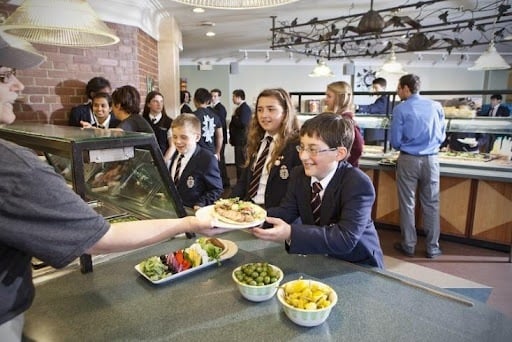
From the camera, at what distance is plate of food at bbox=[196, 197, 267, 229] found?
1.32 m

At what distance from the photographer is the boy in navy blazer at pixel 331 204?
1.33m

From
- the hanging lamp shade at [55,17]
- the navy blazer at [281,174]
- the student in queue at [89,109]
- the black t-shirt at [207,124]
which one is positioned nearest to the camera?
the hanging lamp shade at [55,17]

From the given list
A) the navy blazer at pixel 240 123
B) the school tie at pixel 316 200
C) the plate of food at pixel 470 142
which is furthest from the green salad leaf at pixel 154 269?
the navy blazer at pixel 240 123

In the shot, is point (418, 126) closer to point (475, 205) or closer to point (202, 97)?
point (475, 205)

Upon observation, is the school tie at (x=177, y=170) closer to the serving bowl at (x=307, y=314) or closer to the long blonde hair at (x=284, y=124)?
the long blonde hair at (x=284, y=124)

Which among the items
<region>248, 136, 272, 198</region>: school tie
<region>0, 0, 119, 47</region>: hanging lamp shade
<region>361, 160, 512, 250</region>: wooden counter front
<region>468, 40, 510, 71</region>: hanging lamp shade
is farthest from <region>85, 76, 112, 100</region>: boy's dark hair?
<region>468, 40, 510, 71</region>: hanging lamp shade

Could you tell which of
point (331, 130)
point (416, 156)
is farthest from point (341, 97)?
point (331, 130)

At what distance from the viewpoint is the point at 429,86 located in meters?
11.5

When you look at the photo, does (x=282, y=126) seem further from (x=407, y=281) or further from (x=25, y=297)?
(x=25, y=297)

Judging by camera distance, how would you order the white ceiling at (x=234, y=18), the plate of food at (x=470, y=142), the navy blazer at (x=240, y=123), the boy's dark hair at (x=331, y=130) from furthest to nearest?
the navy blazer at (x=240, y=123), the plate of food at (x=470, y=142), the white ceiling at (x=234, y=18), the boy's dark hair at (x=331, y=130)

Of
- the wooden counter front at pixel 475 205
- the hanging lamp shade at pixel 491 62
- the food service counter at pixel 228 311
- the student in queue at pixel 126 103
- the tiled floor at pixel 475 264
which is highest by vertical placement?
the hanging lamp shade at pixel 491 62

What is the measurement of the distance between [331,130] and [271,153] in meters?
0.62

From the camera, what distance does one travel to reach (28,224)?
75cm

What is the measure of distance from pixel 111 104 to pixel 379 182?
3099mm
